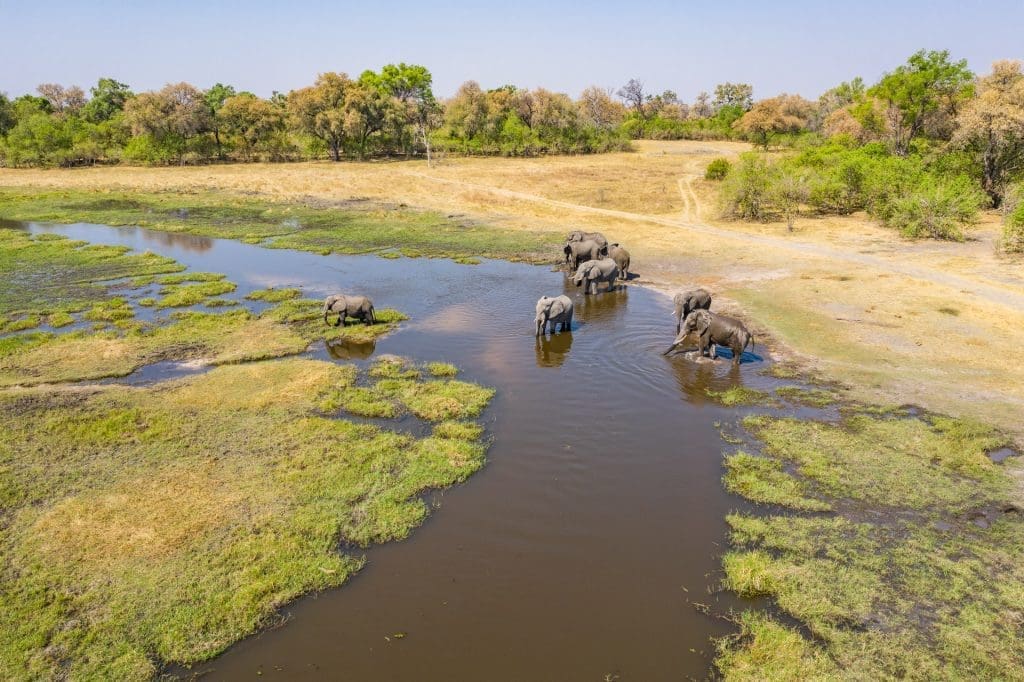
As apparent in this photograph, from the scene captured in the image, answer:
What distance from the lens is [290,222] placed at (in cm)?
4750

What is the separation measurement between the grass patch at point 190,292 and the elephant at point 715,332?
20257mm

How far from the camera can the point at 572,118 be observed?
9138 centimetres

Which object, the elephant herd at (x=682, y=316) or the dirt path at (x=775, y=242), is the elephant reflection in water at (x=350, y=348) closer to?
the elephant herd at (x=682, y=316)

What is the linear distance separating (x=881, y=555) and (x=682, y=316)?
12.2 metres

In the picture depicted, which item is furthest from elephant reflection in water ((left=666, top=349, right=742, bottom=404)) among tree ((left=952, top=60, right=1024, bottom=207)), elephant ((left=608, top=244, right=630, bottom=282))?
tree ((left=952, top=60, right=1024, bottom=207))

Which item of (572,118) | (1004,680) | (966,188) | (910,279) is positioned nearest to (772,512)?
(1004,680)

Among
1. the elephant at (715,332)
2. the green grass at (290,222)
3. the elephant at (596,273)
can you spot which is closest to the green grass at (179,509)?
the elephant at (715,332)

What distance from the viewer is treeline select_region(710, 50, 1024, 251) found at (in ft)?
118

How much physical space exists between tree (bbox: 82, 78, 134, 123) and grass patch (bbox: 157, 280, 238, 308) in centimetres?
9140

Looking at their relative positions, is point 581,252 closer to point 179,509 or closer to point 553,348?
point 553,348

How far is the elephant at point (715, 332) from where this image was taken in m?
19.1

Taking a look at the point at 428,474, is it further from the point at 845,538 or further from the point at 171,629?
the point at 845,538

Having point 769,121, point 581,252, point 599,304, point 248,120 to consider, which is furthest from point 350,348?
point 769,121

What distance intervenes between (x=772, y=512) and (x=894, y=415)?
19.8 feet
